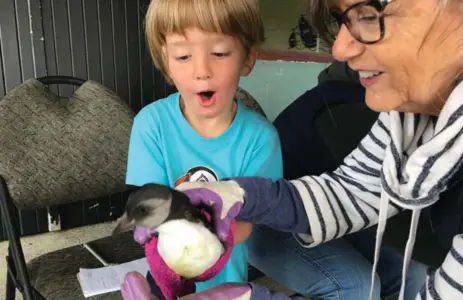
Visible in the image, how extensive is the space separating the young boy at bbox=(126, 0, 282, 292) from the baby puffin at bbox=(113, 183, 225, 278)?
29 cm

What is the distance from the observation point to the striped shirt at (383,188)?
59 cm

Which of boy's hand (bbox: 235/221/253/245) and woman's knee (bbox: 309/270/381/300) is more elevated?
boy's hand (bbox: 235/221/253/245)

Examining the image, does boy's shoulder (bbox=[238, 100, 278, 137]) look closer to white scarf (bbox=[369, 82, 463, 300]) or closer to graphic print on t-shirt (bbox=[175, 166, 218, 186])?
graphic print on t-shirt (bbox=[175, 166, 218, 186])

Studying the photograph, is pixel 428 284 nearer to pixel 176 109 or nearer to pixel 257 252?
pixel 257 252

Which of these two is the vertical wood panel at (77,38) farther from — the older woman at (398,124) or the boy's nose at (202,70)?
the older woman at (398,124)

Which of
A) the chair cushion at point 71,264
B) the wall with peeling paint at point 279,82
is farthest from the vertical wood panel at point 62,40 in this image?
the chair cushion at point 71,264

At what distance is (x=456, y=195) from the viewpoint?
650mm

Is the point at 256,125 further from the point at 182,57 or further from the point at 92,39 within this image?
the point at 92,39

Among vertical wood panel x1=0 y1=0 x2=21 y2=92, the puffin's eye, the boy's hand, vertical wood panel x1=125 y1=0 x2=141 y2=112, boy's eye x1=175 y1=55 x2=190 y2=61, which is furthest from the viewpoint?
vertical wood panel x1=125 y1=0 x2=141 y2=112

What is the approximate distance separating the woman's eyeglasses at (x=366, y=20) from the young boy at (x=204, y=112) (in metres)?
0.29

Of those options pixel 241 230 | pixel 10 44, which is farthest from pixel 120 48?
pixel 241 230

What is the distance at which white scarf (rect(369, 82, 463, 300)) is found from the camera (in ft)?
1.93

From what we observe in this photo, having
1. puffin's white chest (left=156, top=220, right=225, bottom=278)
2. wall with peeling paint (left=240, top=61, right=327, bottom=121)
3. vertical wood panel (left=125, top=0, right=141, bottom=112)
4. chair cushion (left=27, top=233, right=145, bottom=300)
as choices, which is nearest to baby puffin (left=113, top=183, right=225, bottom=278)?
puffin's white chest (left=156, top=220, right=225, bottom=278)

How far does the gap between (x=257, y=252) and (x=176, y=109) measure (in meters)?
0.33
